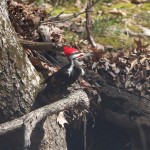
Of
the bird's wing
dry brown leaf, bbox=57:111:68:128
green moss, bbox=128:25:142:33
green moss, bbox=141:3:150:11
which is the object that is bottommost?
green moss, bbox=141:3:150:11

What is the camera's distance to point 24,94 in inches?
179

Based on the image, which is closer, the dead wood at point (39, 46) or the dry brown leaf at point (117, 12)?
the dead wood at point (39, 46)

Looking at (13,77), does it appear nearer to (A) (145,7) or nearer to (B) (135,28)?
(B) (135,28)

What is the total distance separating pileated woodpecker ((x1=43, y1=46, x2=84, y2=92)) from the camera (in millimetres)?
4598

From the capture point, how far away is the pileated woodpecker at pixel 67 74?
4.60 meters

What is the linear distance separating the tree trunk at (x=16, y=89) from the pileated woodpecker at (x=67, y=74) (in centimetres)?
14

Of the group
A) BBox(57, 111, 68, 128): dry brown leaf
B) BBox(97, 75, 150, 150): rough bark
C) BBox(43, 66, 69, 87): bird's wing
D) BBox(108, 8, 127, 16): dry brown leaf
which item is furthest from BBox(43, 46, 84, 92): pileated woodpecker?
BBox(108, 8, 127, 16): dry brown leaf

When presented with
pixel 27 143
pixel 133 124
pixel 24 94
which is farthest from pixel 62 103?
pixel 133 124

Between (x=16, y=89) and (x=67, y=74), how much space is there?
44 centimetres

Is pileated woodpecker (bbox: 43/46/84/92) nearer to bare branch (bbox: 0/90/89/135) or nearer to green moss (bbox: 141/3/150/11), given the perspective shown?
bare branch (bbox: 0/90/89/135)

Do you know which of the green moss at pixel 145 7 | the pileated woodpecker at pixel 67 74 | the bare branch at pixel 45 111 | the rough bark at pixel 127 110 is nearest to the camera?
the bare branch at pixel 45 111

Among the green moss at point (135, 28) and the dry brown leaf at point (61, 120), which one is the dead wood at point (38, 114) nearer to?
the dry brown leaf at point (61, 120)

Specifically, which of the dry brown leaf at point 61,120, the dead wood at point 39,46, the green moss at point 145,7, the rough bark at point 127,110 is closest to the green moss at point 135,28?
the green moss at point 145,7

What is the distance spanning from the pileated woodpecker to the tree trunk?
14 centimetres
